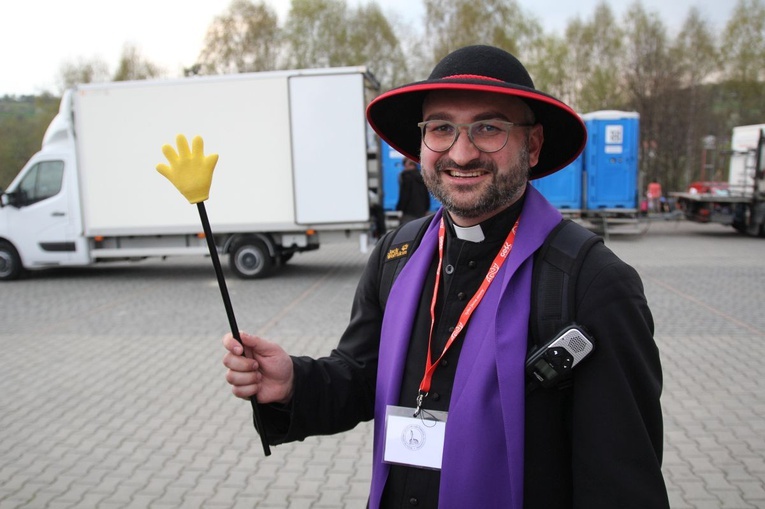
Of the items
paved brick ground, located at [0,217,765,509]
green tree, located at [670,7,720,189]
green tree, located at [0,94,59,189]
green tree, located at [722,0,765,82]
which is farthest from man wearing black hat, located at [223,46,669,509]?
green tree, located at [722,0,765,82]

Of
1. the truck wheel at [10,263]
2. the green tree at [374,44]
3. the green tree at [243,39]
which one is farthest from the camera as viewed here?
the green tree at [243,39]

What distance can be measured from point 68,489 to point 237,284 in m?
7.22

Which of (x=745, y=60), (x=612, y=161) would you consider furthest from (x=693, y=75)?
(x=612, y=161)

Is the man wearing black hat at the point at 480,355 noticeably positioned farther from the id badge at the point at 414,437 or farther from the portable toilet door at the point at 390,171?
the portable toilet door at the point at 390,171

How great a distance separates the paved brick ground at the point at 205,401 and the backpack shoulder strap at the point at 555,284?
2577 millimetres

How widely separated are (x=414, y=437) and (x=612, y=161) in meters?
16.0

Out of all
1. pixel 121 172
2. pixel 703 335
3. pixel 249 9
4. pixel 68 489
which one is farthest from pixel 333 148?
pixel 249 9

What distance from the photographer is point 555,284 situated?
4.89ft

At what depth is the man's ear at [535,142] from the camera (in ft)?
5.83

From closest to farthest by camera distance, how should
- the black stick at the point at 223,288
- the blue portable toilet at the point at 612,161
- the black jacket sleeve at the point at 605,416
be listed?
the black jacket sleeve at the point at 605,416, the black stick at the point at 223,288, the blue portable toilet at the point at 612,161

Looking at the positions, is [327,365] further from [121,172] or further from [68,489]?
[121,172]

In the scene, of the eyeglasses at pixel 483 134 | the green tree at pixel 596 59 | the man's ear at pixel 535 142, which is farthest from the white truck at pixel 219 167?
the green tree at pixel 596 59

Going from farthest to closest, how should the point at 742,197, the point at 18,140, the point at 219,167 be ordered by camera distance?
1. the point at 18,140
2. the point at 742,197
3. the point at 219,167

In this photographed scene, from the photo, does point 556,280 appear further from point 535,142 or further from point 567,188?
point 567,188
